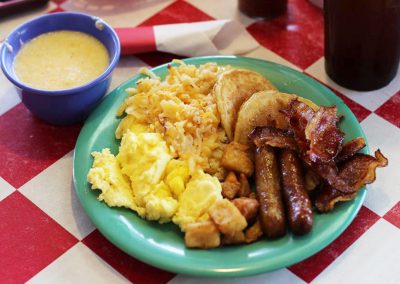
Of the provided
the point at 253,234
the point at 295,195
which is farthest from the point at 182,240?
the point at 295,195

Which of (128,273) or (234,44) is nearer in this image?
(128,273)

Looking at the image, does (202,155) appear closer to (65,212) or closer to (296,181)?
(296,181)

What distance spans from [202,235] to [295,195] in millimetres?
277

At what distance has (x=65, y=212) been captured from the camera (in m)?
1.95

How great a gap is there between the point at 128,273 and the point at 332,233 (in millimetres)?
576

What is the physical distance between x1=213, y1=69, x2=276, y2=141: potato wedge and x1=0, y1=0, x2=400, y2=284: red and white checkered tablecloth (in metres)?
0.40

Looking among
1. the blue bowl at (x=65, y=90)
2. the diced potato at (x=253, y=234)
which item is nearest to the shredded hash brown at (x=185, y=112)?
the blue bowl at (x=65, y=90)

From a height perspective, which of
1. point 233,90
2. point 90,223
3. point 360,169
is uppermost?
point 233,90

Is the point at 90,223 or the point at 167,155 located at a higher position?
the point at 167,155

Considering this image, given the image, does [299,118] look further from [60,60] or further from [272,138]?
[60,60]

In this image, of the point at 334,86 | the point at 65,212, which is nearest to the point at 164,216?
the point at 65,212

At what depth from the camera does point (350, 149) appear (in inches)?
72.7

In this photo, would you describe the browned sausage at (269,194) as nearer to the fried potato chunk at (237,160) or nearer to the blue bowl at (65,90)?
the fried potato chunk at (237,160)

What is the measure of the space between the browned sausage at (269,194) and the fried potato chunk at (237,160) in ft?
0.13
